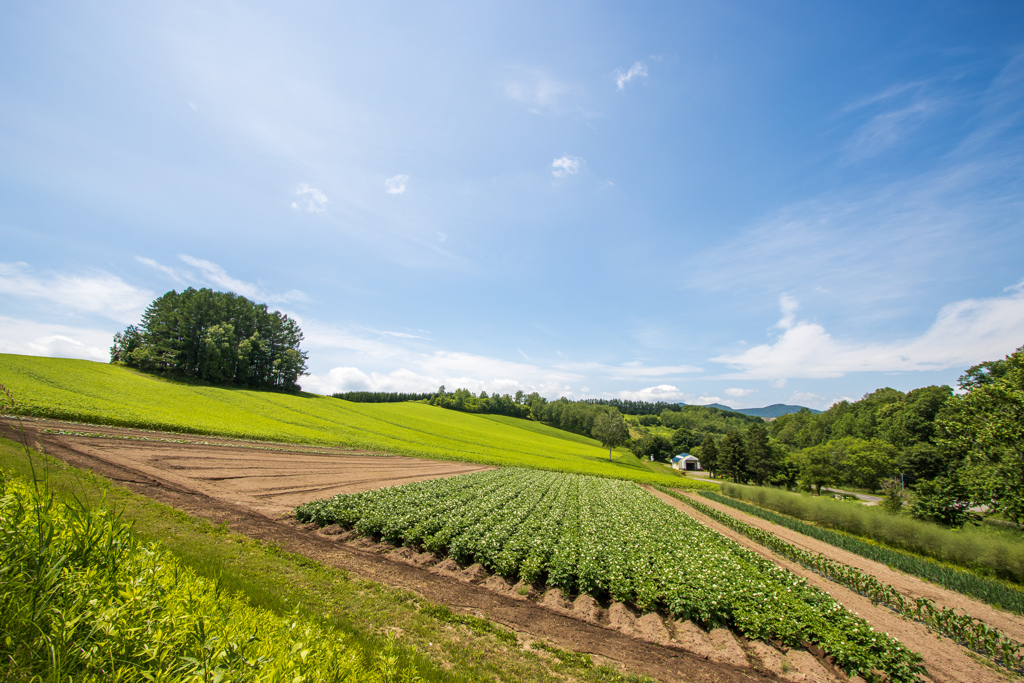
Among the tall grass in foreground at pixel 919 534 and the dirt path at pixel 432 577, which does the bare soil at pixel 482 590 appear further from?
the tall grass in foreground at pixel 919 534

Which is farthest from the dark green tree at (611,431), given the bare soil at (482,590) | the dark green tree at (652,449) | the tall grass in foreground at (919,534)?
the bare soil at (482,590)

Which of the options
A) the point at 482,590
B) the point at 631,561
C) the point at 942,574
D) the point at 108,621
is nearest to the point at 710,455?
the point at 942,574

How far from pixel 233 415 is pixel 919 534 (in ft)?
229

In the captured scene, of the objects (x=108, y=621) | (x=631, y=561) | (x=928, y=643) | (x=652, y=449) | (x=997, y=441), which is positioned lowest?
(x=652, y=449)

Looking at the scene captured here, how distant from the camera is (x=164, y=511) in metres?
11.7

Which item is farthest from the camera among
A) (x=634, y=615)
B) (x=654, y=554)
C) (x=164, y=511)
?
(x=654, y=554)

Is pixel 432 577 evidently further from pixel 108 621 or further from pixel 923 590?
pixel 923 590

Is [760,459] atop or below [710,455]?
atop

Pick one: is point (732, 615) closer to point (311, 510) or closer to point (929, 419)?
point (311, 510)

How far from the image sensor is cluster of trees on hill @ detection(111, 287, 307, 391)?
2491 inches

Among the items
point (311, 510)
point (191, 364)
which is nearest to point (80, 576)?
point (311, 510)

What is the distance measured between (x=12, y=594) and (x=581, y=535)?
667 inches

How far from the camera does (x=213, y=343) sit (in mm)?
64375

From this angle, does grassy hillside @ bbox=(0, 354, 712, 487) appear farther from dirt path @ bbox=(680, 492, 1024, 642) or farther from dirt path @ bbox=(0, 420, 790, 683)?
dirt path @ bbox=(680, 492, 1024, 642)
